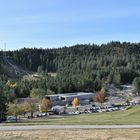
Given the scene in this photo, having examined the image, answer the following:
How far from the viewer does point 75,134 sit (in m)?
39.7

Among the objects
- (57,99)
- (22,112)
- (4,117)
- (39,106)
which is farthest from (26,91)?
(4,117)

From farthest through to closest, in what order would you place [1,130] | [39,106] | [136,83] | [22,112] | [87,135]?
[136,83] < [39,106] < [22,112] < [1,130] < [87,135]

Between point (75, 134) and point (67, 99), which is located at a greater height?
point (75, 134)

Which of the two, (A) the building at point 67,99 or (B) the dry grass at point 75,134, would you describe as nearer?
(B) the dry grass at point 75,134

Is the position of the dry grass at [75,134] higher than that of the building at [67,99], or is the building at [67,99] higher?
the dry grass at [75,134]

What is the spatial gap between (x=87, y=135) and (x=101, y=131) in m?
2.04

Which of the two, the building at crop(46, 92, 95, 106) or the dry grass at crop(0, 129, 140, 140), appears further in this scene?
the building at crop(46, 92, 95, 106)

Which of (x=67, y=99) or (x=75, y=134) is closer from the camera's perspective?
(x=75, y=134)

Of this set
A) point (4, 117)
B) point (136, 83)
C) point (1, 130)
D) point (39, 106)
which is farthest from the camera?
point (136, 83)

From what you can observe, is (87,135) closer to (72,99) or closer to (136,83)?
(72,99)

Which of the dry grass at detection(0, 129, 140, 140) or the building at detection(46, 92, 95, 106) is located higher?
the dry grass at detection(0, 129, 140, 140)

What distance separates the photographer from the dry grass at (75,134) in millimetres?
37969

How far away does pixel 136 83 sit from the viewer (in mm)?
195000

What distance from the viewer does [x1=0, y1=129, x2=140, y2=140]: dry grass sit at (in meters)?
38.0
